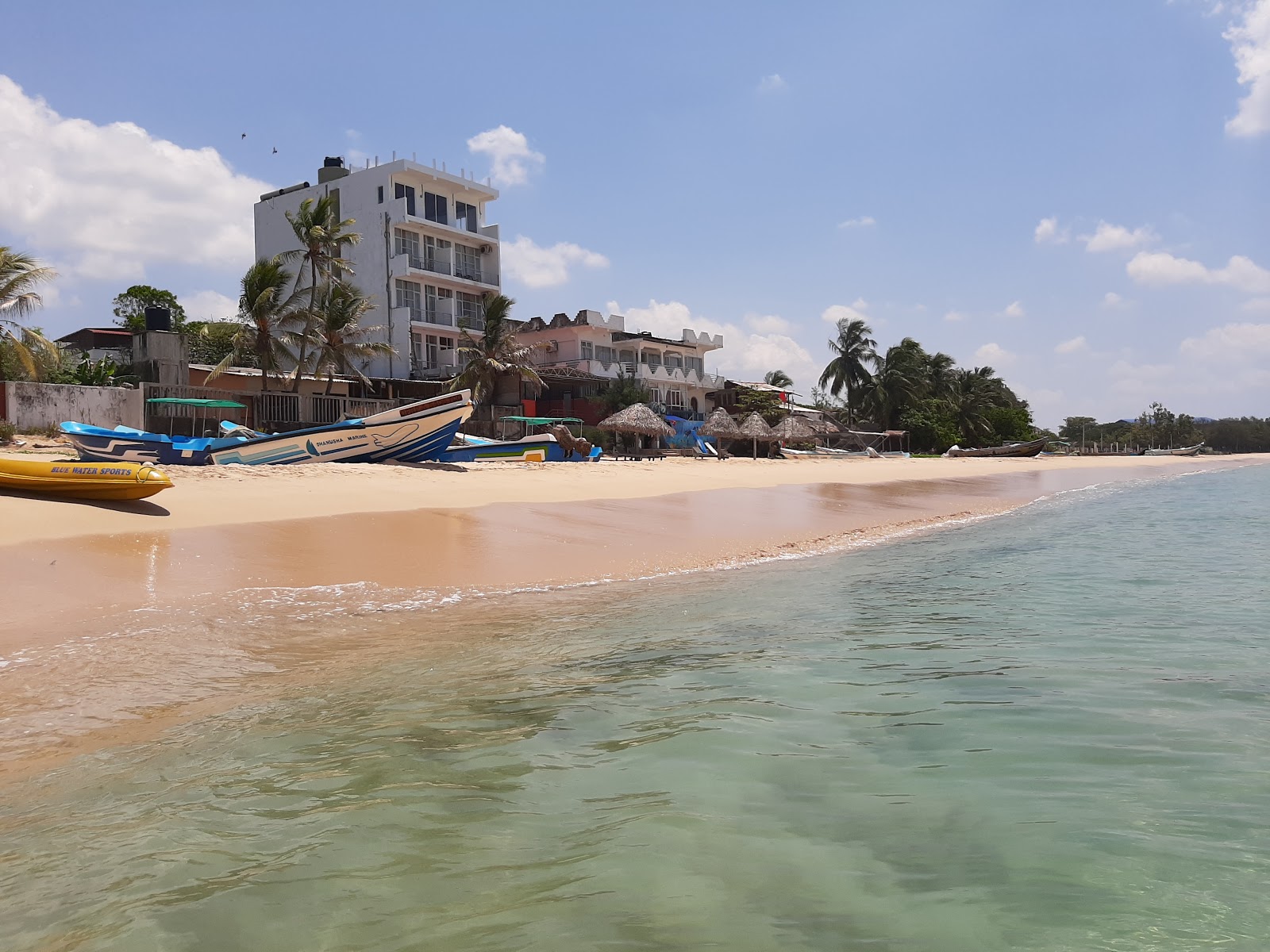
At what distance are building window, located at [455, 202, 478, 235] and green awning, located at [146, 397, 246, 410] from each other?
1935 centimetres

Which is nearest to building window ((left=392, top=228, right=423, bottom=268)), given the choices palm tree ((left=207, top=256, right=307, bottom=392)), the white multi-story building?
the white multi-story building

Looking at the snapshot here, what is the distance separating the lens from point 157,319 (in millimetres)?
30141

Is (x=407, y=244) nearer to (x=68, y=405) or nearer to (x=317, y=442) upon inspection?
(x=68, y=405)

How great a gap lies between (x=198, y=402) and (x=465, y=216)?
72.3ft

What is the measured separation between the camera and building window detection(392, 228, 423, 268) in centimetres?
4022

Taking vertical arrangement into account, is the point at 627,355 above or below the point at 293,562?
above

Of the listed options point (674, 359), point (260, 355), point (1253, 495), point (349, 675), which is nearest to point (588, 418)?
point (674, 359)

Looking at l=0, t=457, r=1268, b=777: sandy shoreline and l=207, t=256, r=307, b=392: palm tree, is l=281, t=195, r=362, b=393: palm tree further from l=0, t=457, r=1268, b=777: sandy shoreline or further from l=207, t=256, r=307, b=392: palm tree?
l=0, t=457, r=1268, b=777: sandy shoreline

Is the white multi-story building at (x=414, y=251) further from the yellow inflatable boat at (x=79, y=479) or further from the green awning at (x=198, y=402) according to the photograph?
the yellow inflatable boat at (x=79, y=479)

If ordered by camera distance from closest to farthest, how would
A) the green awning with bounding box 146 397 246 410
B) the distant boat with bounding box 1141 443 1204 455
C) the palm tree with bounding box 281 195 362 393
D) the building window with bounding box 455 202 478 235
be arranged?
the green awning with bounding box 146 397 246 410
the palm tree with bounding box 281 195 362 393
the building window with bounding box 455 202 478 235
the distant boat with bounding box 1141 443 1204 455

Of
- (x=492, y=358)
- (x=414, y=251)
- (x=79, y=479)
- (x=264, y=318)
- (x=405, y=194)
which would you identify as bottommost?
(x=79, y=479)

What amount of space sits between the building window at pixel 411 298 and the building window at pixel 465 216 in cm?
454

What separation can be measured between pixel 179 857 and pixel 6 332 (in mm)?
27365

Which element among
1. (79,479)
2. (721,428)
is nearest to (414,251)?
(721,428)
